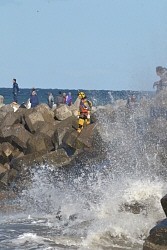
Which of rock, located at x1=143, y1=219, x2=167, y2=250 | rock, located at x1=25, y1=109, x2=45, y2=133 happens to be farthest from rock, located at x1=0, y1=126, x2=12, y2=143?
rock, located at x1=143, y1=219, x2=167, y2=250

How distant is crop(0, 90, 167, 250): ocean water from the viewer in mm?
7816

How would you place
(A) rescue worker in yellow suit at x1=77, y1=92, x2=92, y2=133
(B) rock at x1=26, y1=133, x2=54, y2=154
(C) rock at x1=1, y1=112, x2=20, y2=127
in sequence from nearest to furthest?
(B) rock at x1=26, y1=133, x2=54, y2=154
(A) rescue worker in yellow suit at x1=77, y1=92, x2=92, y2=133
(C) rock at x1=1, y1=112, x2=20, y2=127

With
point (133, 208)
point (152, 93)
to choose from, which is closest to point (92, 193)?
→ point (133, 208)

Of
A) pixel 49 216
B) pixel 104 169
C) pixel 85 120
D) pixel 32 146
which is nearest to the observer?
pixel 49 216

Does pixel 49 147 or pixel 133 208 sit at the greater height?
pixel 49 147

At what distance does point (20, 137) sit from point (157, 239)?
9.77 metres

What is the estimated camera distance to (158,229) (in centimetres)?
641

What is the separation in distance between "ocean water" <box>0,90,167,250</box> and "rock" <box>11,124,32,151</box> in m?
1.97

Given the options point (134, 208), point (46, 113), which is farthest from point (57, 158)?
point (134, 208)

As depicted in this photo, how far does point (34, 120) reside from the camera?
1659cm

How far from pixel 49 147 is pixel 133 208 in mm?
6792

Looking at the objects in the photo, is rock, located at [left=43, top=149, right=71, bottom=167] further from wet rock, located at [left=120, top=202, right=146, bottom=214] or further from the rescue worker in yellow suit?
wet rock, located at [left=120, top=202, right=146, bottom=214]

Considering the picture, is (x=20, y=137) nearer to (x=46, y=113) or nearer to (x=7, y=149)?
(x=7, y=149)

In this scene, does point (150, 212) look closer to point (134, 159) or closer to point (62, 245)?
point (62, 245)
